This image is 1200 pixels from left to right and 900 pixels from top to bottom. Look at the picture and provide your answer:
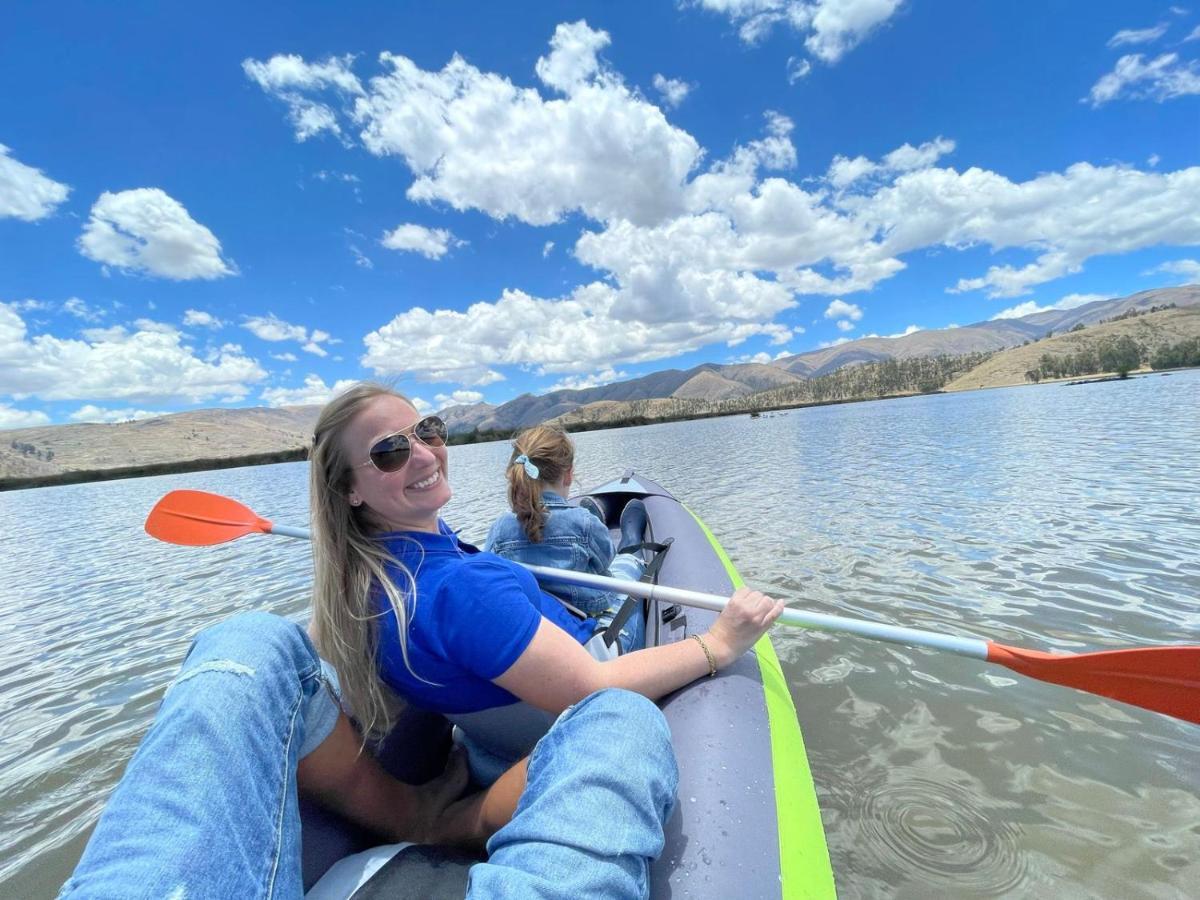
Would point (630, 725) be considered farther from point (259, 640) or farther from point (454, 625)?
point (259, 640)

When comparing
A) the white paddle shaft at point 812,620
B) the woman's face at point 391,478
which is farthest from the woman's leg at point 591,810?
the white paddle shaft at point 812,620

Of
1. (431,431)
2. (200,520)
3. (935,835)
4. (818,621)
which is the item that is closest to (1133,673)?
(935,835)

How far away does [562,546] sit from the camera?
14.3 ft

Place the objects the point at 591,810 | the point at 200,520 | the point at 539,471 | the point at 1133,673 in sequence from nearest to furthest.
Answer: the point at 591,810 < the point at 1133,673 < the point at 539,471 < the point at 200,520

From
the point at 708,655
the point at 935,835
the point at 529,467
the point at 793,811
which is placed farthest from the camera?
the point at 529,467

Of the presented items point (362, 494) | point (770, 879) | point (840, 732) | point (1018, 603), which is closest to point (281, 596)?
point (362, 494)

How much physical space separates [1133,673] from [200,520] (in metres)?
8.53

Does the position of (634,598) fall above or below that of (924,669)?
above

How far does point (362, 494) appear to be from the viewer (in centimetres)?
238

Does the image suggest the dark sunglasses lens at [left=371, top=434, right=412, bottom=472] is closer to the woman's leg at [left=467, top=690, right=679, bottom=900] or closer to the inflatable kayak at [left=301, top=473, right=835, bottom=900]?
the inflatable kayak at [left=301, top=473, right=835, bottom=900]

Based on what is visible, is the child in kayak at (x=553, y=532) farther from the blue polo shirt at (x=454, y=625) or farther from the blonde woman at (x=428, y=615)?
the blue polo shirt at (x=454, y=625)

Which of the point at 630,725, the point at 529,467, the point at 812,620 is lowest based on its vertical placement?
the point at 812,620

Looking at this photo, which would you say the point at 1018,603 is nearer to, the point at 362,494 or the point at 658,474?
the point at 362,494

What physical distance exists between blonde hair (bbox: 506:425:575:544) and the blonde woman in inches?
60.4
